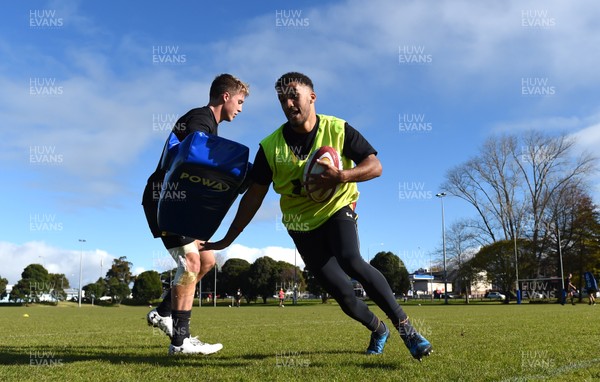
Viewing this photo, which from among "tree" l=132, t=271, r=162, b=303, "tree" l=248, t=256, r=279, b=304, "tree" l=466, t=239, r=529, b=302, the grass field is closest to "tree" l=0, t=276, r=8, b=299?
"tree" l=132, t=271, r=162, b=303

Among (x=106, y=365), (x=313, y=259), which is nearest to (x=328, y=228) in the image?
(x=313, y=259)

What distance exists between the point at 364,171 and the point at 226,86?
6.97 feet

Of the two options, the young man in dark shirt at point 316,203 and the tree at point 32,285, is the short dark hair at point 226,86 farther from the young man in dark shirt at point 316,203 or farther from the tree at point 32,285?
the tree at point 32,285

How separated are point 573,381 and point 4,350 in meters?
5.52

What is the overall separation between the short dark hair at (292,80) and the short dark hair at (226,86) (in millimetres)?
1168

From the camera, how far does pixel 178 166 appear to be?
3959 millimetres

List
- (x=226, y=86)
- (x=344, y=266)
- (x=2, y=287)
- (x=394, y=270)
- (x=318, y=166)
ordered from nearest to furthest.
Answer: (x=318, y=166) < (x=344, y=266) < (x=226, y=86) < (x=394, y=270) < (x=2, y=287)

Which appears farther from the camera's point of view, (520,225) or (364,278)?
(520,225)

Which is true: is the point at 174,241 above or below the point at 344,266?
above

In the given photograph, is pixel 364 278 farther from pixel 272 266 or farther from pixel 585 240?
pixel 272 266

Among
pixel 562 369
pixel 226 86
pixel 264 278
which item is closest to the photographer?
pixel 562 369

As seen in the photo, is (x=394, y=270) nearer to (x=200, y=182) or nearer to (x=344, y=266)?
(x=344, y=266)

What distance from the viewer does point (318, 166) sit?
379 cm

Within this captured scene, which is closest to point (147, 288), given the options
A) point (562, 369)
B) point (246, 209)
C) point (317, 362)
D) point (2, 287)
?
point (2, 287)
